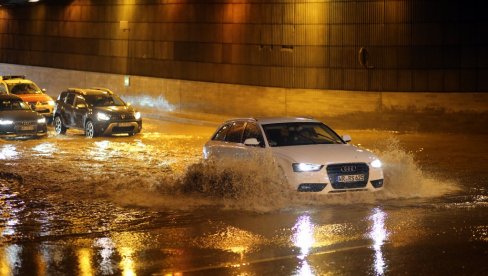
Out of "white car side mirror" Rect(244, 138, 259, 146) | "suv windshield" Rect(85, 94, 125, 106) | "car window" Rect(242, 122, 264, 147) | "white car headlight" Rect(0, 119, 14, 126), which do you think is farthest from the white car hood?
"suv windshield" Rect(85, 94, 125, 106)

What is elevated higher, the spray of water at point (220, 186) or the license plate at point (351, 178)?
the license plate at point (351, 178)

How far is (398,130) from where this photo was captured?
28.3 m

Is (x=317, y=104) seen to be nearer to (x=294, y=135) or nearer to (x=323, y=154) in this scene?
(x=294, y=135)

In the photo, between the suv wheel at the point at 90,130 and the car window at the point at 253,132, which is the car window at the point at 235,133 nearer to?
the car window at the point at 253,132

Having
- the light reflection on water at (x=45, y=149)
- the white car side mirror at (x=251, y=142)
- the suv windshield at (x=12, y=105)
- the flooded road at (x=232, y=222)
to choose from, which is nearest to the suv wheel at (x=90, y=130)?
the suv windshield at (x=12, y=105)

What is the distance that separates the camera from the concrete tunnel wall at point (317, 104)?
1085 inches

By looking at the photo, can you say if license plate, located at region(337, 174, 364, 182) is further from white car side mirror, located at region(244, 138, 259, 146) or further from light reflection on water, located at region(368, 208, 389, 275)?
white car side mirror, located at region(244, 138, 259, 146)

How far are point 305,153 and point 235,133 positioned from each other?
2.32 metres

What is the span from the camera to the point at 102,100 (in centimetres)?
2895

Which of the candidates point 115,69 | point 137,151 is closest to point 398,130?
point 137,151

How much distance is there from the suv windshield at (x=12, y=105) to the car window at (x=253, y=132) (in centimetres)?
1414

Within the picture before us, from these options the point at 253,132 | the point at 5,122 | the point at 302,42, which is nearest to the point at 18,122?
the point at 5,122

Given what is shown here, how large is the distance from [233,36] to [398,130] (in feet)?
26.3

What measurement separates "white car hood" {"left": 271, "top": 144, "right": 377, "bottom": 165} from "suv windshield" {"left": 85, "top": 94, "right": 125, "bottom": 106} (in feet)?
49.2
